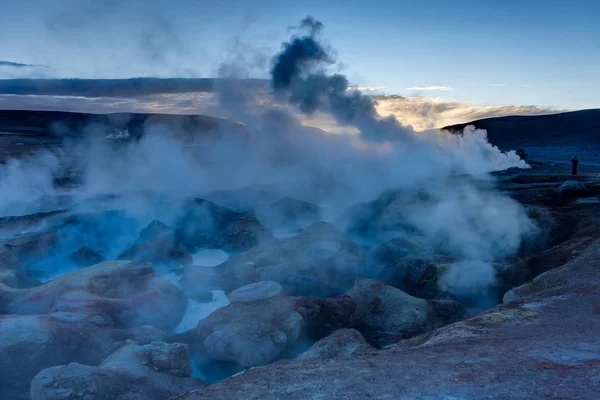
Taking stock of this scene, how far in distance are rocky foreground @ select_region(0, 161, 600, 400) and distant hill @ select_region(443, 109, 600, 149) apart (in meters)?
36.8

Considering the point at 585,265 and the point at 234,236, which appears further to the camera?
the point at 234,236

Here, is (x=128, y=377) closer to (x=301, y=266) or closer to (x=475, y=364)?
(x=475, y=364)

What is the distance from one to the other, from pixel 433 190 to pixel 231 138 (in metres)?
17.0

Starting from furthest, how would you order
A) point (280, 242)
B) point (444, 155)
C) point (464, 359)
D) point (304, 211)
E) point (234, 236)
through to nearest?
point (444, 155), point (304, 211), point (234, 236), point (280, 242), point (464, 359)

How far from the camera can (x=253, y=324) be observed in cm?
782

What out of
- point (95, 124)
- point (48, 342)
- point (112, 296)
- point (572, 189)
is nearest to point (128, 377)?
point (48, 342)

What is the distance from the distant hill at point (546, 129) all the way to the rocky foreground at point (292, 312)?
36.8 m

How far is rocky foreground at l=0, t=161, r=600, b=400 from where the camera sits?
14.3 feet

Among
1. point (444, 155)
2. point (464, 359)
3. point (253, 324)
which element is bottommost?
point (253, 324)

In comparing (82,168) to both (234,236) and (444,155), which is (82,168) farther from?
(444,155)

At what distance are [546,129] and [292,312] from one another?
5585 centimetres

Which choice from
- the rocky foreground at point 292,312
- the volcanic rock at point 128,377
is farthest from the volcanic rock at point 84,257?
the volcanic rock at point 128,377

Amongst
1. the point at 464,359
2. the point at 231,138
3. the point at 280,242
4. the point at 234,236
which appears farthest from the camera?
the point at 231,138

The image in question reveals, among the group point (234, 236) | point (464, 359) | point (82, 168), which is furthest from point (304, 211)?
point (82, 168)
